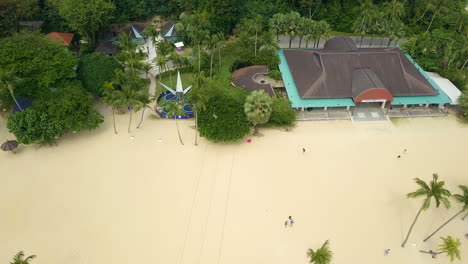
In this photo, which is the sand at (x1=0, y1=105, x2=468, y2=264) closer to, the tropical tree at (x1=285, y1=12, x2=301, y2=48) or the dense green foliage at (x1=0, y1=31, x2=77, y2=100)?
the dense green foliage at (x1=0, y1=31, x2=77, y2=100)

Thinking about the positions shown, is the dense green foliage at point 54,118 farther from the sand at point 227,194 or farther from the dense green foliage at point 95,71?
the dense green foliage at point 95,71

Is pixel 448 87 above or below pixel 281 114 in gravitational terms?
above

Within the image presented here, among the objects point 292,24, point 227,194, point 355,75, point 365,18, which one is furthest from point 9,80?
point 365,18

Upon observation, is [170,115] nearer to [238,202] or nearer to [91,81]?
[91,81]

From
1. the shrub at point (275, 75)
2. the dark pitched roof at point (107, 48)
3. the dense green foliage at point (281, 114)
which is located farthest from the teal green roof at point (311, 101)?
the dark pitched roof at point (107, 48)

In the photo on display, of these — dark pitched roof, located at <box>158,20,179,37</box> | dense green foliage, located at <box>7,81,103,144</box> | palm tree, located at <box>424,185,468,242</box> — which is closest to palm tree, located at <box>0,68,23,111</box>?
dense green foliage, located at <box>7,81,103,144</box>

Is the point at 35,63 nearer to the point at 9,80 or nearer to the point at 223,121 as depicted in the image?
the point at 9,80

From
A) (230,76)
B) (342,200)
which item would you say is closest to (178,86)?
(230,76)
